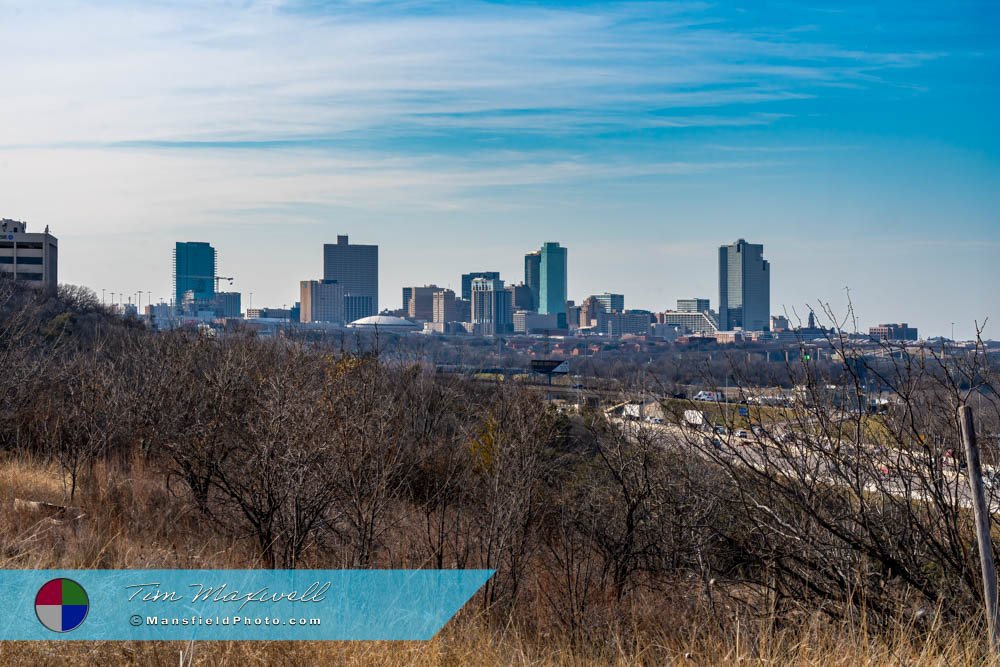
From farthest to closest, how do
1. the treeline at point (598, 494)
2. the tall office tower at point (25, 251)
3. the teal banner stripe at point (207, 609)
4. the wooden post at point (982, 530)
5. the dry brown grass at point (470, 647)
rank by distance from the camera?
the tall office tower at point (25, 251)
the treeline at point (598, 494)
the teal banner stripe at point (207, 609)
the dry brown grass at point (470, 647)
the wooden post at point (982, 530)

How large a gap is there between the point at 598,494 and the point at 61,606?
380 inches

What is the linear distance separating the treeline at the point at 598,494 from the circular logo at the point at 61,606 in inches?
121

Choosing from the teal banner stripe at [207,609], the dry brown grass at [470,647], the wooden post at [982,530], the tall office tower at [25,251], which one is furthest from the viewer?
the tall office tower at [25,251]

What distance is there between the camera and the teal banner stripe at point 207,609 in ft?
14.0

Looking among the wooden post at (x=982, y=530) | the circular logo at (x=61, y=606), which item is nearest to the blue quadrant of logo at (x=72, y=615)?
the circular logo at (x=61, y=606)

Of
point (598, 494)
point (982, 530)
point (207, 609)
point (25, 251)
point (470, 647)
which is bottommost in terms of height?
point (598, 494)

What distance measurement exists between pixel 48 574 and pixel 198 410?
32.0 feet

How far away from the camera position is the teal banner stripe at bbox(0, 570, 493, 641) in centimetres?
427

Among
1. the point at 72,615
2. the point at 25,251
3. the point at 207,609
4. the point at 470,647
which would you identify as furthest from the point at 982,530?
the point at 25,251

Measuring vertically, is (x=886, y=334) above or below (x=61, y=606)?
above

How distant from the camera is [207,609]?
4477 mm

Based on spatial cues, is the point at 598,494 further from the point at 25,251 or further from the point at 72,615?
the point at 25,251

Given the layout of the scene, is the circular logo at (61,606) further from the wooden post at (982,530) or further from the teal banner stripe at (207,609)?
the wooden post at (982,530)

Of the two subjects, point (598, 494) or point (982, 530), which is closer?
point (982, 530)
